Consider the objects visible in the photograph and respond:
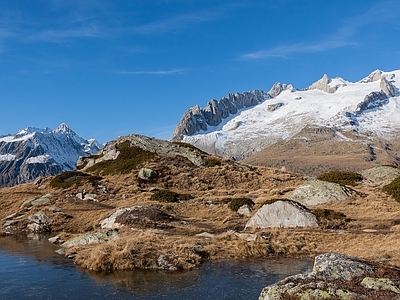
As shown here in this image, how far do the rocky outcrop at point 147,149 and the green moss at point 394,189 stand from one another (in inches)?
1361

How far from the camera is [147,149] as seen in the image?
76.9 m

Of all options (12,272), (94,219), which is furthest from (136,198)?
(12,272)

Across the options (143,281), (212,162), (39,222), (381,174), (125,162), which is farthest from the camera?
(212,162)

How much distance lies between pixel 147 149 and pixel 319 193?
4139cm

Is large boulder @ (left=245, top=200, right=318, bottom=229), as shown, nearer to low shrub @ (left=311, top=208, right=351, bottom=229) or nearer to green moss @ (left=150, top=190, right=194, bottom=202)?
low shrub @ (left=311, top=208, right=351, bottom=229)

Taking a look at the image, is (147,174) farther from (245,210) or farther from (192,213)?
(245,210)

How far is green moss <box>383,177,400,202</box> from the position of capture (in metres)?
41.3

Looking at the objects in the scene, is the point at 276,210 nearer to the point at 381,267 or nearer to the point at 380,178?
the point at 381,267

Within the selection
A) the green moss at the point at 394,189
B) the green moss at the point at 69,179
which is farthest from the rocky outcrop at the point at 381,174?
the green moss at the point at 69,179

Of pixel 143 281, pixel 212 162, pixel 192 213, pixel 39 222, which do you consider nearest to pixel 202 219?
pixel 192 213

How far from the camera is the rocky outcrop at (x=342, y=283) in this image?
13367mm

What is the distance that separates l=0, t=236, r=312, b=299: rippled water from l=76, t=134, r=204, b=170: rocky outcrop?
153 ft

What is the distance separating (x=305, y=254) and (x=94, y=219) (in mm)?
23906

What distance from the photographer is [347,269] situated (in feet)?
49.6
